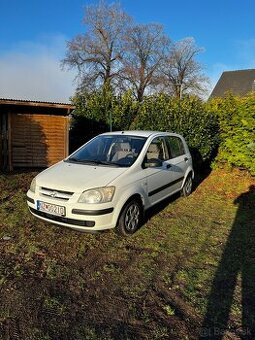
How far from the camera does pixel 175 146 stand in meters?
7.64

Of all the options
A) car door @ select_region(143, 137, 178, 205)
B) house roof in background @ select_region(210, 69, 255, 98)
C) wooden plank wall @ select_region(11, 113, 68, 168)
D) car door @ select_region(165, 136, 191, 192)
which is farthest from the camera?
house roof in background @ select_region(210, 69, 255, 98)

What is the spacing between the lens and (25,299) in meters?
3.57

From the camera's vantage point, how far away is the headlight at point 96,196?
488 cm

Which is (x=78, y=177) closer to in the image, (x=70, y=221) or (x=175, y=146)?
(x=70, y=221)

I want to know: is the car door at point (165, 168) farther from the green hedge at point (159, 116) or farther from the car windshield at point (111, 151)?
the green hedge at point (159, 116)

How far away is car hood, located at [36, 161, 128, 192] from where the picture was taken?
500 cm

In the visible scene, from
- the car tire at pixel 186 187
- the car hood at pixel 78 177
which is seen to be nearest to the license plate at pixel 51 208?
the car hood at pixel 78 177

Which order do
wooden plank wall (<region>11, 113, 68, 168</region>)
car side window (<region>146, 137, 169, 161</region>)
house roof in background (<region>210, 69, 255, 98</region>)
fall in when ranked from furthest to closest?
house roof in background (<region>210, 69, 255, 98</region>), wooden plank wall (<region>11, 113, 68, 168</region>), car side window (<region>146, 137, 169, 161</region>)

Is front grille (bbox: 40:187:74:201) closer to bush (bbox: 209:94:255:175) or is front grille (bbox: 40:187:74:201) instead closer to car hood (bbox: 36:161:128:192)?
car hood (bbox: 36:161:128:192)

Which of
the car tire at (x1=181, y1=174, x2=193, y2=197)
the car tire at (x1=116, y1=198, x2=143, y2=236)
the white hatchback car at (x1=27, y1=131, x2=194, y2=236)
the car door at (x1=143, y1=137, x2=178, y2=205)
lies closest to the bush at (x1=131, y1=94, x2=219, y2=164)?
the car tire at (x1=181, y1=174, x2=193, y2=197)

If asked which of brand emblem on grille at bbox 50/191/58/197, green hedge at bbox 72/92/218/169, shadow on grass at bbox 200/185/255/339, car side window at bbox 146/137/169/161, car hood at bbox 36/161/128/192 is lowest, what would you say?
shadow on grass at bbox 200/185/255/339

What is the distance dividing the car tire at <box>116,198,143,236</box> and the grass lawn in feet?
0.49

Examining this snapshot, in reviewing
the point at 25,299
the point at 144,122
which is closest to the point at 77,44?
the point at 144,122

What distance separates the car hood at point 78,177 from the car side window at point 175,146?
2.06 m
